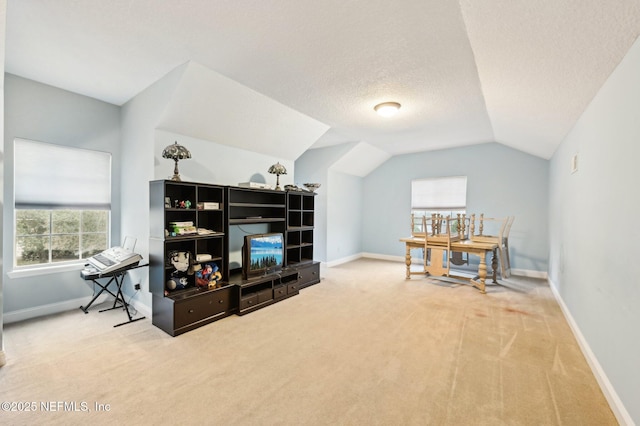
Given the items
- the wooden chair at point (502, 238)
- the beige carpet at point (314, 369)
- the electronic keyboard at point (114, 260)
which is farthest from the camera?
the wooden chair at point (502, 238)

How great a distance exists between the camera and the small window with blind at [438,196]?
6137 millimetres

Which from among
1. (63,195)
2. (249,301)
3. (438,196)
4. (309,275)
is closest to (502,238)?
(438,196)

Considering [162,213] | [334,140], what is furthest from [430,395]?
[334,140]

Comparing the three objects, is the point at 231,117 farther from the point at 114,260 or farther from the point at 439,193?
the point at 439,193

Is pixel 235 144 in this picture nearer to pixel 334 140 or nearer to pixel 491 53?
pixel 334 140

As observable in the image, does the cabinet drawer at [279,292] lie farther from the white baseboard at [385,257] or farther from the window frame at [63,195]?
the white baseboard at [385,257]

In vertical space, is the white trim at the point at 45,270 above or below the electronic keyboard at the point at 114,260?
below

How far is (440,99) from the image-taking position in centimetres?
351

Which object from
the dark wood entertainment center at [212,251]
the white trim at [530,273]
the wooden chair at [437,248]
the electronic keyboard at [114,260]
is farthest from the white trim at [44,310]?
the white trim at [530,273]

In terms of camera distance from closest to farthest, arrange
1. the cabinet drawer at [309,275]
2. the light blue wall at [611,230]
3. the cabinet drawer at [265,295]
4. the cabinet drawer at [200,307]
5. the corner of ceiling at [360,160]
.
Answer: the light blue wall at [611,230]
the cabinet drawer at [200,307]
the cabinet drawer at [265,295]
the cabinet drawer at [309,275]
the corner of ceiling at [360,160]

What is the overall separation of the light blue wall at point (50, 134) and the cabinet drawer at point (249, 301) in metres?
2.12

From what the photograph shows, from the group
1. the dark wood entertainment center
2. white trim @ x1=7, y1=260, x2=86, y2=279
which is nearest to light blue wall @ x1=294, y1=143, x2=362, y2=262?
the dark wood entertainment center

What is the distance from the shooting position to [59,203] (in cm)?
337

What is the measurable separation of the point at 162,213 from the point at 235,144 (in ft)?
5.19
